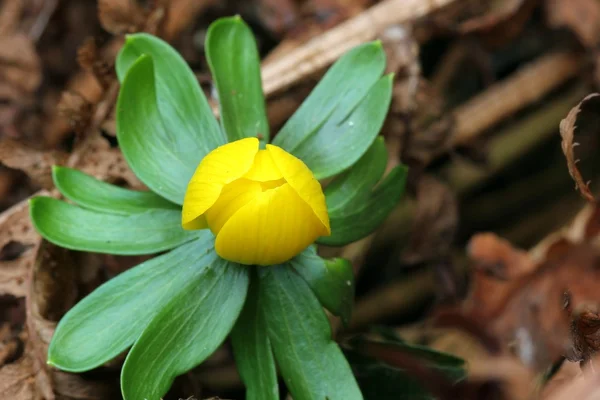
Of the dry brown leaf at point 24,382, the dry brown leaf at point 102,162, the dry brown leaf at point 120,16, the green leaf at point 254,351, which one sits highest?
the dry brown leaf at point 120,16

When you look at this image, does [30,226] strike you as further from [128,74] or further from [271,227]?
[271,227]

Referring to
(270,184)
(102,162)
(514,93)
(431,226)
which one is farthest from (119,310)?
(514,93)

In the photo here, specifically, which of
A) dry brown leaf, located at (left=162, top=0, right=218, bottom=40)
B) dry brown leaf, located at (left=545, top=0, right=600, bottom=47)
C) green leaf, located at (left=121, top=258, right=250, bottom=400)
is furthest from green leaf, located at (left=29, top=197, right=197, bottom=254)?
dry brown leaf, located at (left=545, top=0, right=600, bottom=47)

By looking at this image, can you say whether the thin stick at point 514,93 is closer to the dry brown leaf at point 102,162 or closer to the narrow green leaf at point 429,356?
the narrow green leaf at point 429,356

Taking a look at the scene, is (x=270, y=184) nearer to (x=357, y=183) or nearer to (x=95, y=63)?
(x=357, y=183)

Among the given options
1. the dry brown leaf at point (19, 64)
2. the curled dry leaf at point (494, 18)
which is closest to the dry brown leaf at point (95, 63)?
the dry brown leaf at point (19, 64)

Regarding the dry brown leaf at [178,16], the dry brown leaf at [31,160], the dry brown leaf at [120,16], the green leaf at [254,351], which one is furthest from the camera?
the dry brown leaf at [178,16]

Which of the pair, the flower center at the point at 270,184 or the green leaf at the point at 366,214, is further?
the green leaf at the point at 366,214
